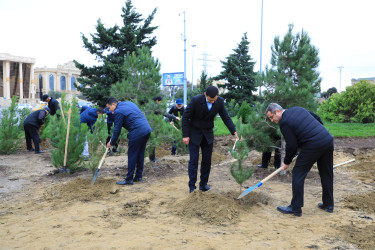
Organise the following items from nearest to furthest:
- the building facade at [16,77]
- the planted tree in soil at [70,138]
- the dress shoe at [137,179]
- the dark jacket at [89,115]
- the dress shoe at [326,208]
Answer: the dress shoe at [326,208], the dress shoe at [137,179], the planted tree in soil at [70,138], the dark jacket at [89,115], the building facade at [16,77]

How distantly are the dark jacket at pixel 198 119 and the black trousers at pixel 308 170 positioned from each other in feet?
4.52

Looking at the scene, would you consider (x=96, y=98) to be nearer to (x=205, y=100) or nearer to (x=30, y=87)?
(x=205, y=100)

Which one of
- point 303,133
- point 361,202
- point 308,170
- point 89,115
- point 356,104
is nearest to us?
point 303,133

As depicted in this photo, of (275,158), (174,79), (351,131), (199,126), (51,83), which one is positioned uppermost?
(51,83)

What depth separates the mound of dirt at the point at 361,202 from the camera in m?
4.25

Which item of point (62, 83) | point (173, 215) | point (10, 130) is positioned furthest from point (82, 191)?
point (62, 83)

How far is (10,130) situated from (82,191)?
5148mm

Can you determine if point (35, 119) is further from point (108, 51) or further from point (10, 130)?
point (108, 51)

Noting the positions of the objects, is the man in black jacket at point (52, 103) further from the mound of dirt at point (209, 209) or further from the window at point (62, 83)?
the window at point (62, 83)

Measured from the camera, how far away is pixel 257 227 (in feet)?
11.7

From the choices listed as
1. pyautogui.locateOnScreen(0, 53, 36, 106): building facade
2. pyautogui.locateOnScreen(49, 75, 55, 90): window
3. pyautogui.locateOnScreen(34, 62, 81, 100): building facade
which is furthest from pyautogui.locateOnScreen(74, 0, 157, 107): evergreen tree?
pyautogui.locateOnScreen(49, 75, 55, 90): window

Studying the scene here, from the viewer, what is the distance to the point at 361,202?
4441 millimetres

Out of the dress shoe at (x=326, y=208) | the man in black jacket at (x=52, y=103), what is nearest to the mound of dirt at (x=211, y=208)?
the dress shoe at (x=326, y=208)

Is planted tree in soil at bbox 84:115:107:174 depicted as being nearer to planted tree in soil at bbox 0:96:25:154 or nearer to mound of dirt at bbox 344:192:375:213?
planted tree in soil at bbox 0:96:25:154
